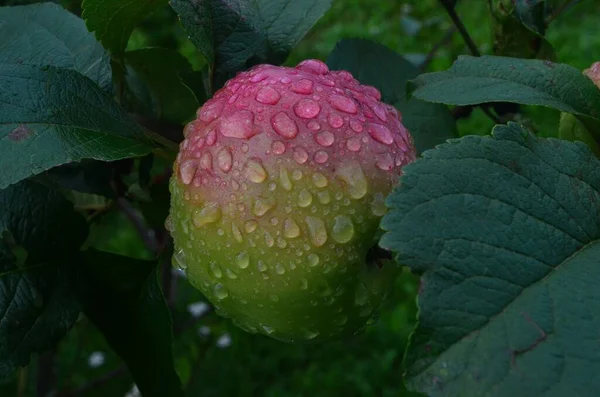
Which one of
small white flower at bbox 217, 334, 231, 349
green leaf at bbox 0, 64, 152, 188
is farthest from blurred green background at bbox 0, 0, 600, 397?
green leaf at bbox 0, 64, 152, 188

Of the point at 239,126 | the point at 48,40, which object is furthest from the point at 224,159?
the point at 48,40

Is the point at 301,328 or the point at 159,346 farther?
the point at 159,346

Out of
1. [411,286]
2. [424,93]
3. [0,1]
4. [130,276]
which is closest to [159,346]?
[130,276]

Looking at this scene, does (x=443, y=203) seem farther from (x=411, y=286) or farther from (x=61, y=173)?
(x=411, y=286)

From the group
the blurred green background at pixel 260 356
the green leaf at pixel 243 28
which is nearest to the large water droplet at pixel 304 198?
the green leaf at pixel 243 28

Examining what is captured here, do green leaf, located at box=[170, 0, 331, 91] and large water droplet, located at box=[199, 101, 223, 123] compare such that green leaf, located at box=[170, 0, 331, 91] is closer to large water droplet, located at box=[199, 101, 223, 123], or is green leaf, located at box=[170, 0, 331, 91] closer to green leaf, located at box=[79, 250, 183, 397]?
large water droplet, located at box=[199, 101, 223, 123]

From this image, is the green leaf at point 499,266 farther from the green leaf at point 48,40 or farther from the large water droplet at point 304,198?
the green leaf at point 48,40
